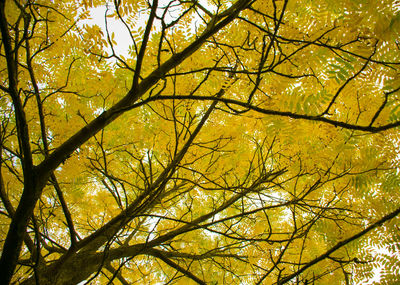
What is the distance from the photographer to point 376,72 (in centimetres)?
208

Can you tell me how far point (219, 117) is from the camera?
12.0 feet

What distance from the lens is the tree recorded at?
4.63 ft

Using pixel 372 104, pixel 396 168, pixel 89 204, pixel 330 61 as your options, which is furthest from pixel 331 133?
pixel 89 204

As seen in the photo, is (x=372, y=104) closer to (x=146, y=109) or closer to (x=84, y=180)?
(x=146, y=109)

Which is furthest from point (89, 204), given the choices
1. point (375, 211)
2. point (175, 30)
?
point (375, 211)

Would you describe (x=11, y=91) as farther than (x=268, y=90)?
No

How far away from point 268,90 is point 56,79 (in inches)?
114

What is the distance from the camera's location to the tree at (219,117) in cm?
141

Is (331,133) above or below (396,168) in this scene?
above

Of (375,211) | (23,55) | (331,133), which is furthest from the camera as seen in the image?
(375,211)

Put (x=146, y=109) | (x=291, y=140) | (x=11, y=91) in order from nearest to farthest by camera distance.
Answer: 1. (x=11, y=91)
2. (x=291, y=140)
3. (x=146, y=109)

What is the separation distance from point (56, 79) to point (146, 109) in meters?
1.29

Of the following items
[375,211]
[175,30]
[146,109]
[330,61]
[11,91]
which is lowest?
[375,211]

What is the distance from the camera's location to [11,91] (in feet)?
3.94
